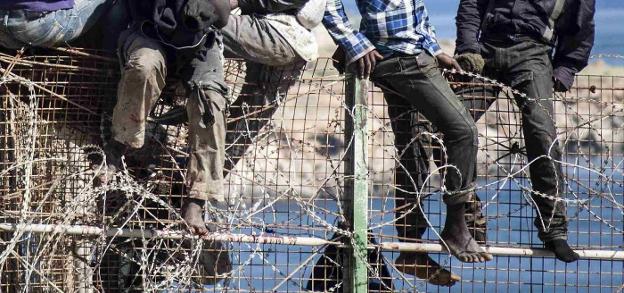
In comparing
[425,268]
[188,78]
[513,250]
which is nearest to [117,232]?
[188,78]

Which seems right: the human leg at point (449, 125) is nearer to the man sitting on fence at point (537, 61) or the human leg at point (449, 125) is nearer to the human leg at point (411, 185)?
the human leg at point (411, 185)

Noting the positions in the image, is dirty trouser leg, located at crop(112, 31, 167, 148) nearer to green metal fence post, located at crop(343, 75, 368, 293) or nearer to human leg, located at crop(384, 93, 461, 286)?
green metal fence post, located at crop(343, 75, 368, 293)

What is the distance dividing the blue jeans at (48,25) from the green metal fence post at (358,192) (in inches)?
57.9

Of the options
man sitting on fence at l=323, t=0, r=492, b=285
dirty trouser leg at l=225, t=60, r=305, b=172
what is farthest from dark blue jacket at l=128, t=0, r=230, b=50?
man sitting on fence at l=323, t=0, r=492, b=285

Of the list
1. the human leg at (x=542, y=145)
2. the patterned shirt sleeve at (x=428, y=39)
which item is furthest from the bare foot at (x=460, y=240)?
the patterned shirt sleeve at (x=428, y=39)

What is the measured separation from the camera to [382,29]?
6.18 meters

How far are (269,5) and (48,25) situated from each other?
3.86ft

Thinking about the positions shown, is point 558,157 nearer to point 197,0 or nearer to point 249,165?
point 249,165

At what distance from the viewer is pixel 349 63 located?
616 centimetres

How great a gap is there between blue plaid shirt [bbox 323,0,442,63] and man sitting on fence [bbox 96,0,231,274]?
78cm

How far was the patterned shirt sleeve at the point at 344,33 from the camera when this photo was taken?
6.11 m

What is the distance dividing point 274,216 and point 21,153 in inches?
56.1

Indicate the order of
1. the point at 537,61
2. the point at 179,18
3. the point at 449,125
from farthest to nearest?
the point at 537,61 → the point at 449,125 → the point at 179,18

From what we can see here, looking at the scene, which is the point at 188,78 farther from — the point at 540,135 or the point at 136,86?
the point at 540,135
